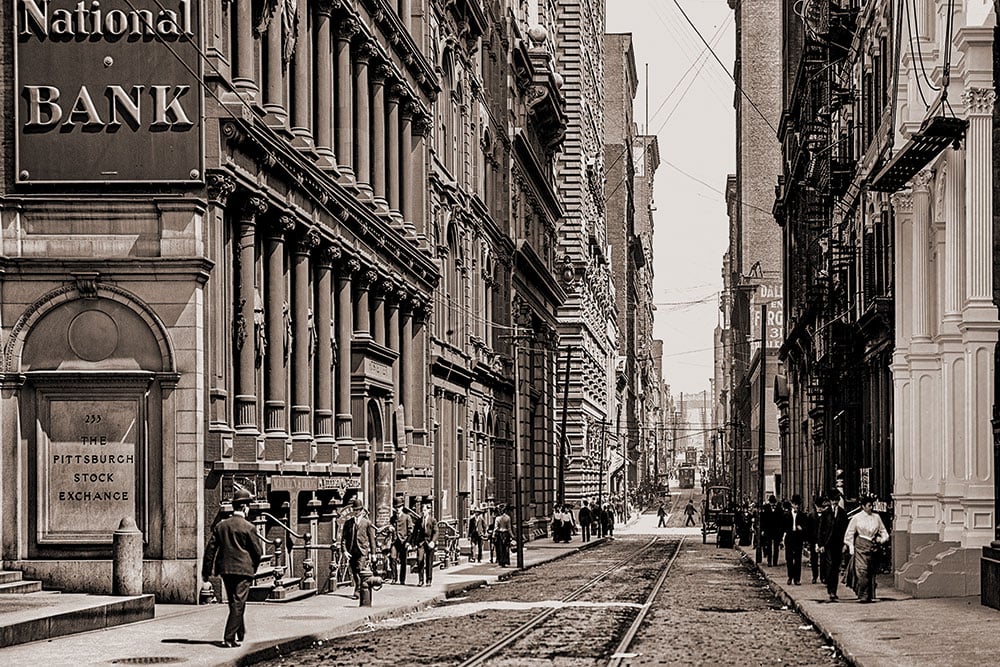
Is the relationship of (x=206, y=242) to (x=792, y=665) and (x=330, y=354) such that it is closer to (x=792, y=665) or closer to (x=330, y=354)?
(x=330, y=354)

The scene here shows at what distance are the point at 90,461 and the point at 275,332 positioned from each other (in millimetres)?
5897

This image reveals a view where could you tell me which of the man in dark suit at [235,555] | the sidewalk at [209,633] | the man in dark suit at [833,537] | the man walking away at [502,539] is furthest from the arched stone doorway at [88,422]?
the man walking away at [502,539]

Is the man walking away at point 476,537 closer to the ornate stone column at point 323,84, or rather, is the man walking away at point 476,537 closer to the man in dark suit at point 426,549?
the man in dark suit at point 426,549

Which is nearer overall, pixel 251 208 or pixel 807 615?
pixel 807 615

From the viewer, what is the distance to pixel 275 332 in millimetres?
31078

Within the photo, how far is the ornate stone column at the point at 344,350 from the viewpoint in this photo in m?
36.8

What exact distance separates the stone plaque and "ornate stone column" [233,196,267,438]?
2.91 metres

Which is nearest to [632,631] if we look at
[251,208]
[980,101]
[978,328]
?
[978,328]

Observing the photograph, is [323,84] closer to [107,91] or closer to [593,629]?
[107,91]

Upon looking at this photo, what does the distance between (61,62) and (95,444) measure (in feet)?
19.8

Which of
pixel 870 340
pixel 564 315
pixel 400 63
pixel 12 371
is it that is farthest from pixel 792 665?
pixel 564 315

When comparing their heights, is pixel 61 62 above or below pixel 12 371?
above

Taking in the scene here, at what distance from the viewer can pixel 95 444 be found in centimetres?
2594

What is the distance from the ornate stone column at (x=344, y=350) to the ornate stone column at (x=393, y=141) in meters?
6.59
